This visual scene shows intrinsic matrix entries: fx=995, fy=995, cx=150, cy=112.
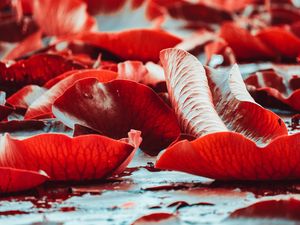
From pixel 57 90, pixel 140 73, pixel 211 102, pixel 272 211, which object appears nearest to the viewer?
pixel 272 211

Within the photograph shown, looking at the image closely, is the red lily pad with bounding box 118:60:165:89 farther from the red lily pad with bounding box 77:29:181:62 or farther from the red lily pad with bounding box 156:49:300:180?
the red lily pad with bounding box 77:29:181:62

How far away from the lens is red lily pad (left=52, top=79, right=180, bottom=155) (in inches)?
56.1

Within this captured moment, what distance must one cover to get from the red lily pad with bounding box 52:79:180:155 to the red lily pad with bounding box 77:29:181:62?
35.4 inches

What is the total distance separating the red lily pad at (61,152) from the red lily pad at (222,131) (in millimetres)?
62

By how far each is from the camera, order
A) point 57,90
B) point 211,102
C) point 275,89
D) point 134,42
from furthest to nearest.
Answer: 1. point 134,42
2. point 275,89
3. point 57,90
4. point 211,102

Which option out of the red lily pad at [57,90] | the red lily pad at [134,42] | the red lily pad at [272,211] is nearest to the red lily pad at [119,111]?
the red lily pad at [57,90]

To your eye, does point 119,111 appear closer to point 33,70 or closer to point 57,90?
point 57,90

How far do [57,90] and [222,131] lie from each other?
47 cm

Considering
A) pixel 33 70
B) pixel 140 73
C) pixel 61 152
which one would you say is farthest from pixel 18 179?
pixel 33 70

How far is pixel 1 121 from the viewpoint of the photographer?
63.1 inches

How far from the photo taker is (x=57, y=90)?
1607 mm

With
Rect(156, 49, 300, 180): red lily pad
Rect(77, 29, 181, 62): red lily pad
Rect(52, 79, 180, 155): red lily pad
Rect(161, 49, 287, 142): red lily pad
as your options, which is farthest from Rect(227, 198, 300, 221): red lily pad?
Rect(77, 29, 181, 62): red lily pad

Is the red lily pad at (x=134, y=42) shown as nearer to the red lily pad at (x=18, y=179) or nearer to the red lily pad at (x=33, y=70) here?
the red lily pad at (x=33, y=70)

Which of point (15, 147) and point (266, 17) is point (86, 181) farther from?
point (266, 17)
